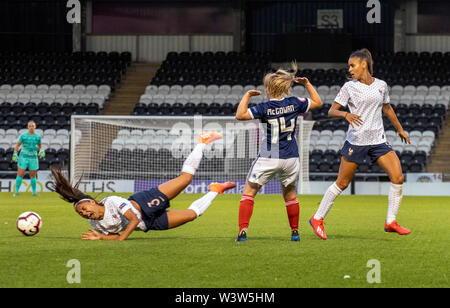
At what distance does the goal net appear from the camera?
67.9 feet

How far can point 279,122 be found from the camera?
7.54 meters

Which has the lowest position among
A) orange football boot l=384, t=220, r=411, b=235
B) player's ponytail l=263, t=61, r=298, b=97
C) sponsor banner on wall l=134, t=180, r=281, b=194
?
sponsor banner on wall l=134, t=180, r=281, b=194

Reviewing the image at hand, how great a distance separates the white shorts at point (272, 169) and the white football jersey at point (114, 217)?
127 cm

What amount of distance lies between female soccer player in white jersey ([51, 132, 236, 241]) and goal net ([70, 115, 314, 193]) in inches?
487

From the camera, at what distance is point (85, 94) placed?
28.4 metres

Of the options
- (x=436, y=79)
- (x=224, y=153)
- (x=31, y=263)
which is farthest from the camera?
(x=436, y=79)

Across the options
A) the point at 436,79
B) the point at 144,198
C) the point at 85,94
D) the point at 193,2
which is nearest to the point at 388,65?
the point at 436,79

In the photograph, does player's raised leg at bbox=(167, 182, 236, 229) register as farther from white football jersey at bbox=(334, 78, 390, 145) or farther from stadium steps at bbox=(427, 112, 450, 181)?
stadium steps at bbox=(427, 112, 450, 181)

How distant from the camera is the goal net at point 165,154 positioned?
2069 cm

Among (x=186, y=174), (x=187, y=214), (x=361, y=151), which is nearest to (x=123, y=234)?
(x=187, y=214)

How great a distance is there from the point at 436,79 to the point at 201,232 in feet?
69.7

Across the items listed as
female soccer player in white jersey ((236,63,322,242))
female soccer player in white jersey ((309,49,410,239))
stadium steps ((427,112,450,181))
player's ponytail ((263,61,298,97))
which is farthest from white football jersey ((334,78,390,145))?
stadium steps ((427,112,450,181))

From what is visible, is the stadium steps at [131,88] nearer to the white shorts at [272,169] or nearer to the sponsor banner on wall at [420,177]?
the sponsor banner on wall at [420,177]
